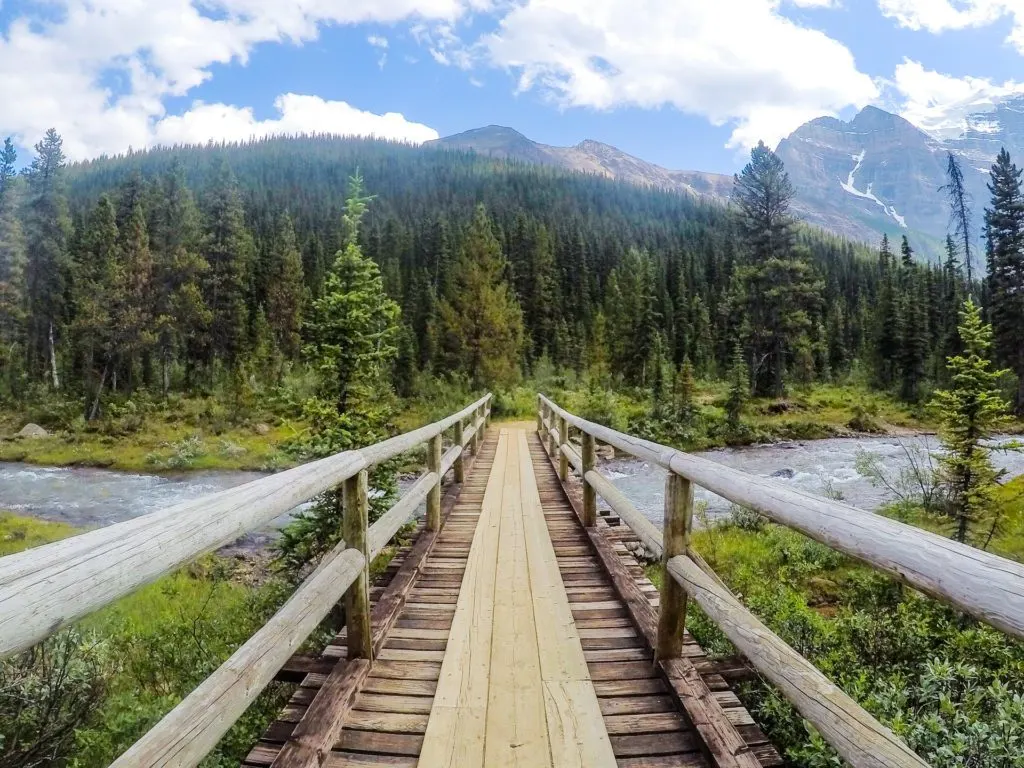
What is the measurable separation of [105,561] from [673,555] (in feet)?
7.39

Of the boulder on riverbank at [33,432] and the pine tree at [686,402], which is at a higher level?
the pine tree at [686,402]

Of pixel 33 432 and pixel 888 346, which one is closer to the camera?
pixel 33 432

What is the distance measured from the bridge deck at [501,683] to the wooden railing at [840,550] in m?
0.41

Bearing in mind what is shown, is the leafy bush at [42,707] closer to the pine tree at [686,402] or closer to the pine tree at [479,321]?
the pine tree at [479,321]

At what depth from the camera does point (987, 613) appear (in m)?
1.02

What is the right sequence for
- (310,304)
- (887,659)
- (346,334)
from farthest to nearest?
(310,304) < (346,334) < (887,659)

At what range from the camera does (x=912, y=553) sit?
4.05ft

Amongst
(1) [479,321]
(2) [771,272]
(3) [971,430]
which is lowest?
→ (3) [971,430]

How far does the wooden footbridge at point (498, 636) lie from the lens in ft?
3.80

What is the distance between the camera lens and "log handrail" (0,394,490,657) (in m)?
0.91

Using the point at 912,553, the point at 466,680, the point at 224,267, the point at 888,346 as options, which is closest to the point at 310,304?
the point at 466,680

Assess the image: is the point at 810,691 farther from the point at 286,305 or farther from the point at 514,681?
the point at 286,305

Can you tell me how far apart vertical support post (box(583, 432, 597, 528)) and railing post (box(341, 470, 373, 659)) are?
301 centimetres

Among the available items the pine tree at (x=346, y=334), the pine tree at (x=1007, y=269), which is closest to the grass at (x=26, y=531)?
the pine tree at (x=346, y=334)
